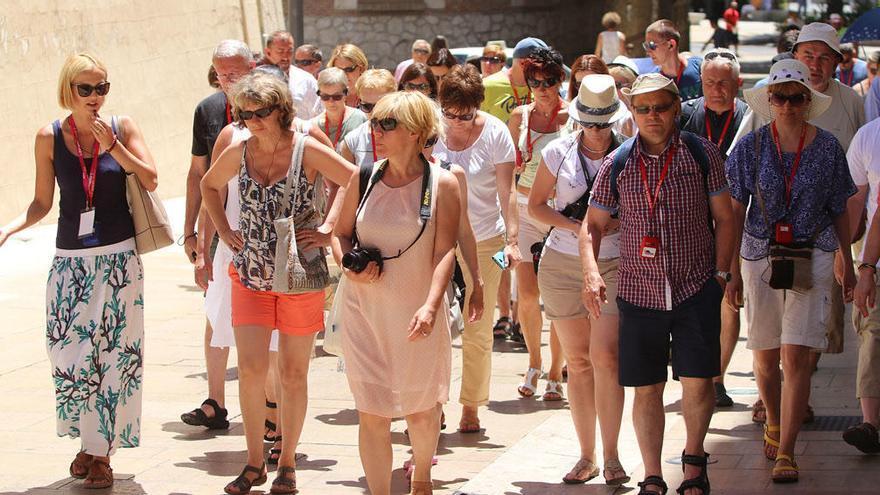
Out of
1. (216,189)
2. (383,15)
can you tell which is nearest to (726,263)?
(216,189)

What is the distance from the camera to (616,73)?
10.8 meters

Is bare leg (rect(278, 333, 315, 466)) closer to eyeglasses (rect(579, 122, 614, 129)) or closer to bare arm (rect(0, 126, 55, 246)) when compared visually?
bare arm (rect(0, 126, 55, 246))

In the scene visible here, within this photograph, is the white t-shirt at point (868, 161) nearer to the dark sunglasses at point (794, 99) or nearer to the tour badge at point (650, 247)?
the dark sunglasses at point (794, 99)

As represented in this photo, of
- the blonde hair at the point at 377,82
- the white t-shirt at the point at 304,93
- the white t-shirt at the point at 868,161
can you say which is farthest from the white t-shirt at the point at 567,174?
the white t-shirt at the point at 304,93

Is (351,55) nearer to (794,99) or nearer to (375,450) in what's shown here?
(794,99)

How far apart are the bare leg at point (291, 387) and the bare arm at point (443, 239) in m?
0.99

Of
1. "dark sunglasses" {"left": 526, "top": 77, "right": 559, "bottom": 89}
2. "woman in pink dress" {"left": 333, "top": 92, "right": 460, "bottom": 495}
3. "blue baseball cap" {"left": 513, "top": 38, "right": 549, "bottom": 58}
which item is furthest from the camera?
"blue baseball cap" {"left": 513, "top": 38, "right": 549, "bottom": 58}

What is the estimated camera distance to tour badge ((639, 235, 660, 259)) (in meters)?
6.35

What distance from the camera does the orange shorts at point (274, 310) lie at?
6850 millimetres

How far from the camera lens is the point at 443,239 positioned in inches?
245

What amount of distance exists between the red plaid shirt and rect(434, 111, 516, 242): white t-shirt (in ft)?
5.77

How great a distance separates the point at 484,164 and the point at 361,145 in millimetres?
780

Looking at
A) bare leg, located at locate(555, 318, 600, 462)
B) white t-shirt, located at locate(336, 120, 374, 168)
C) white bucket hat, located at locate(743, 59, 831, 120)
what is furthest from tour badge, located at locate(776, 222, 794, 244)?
white t-shirt, located at locate(336, 120, 374, 168)

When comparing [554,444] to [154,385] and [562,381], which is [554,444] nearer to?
[562,381]
